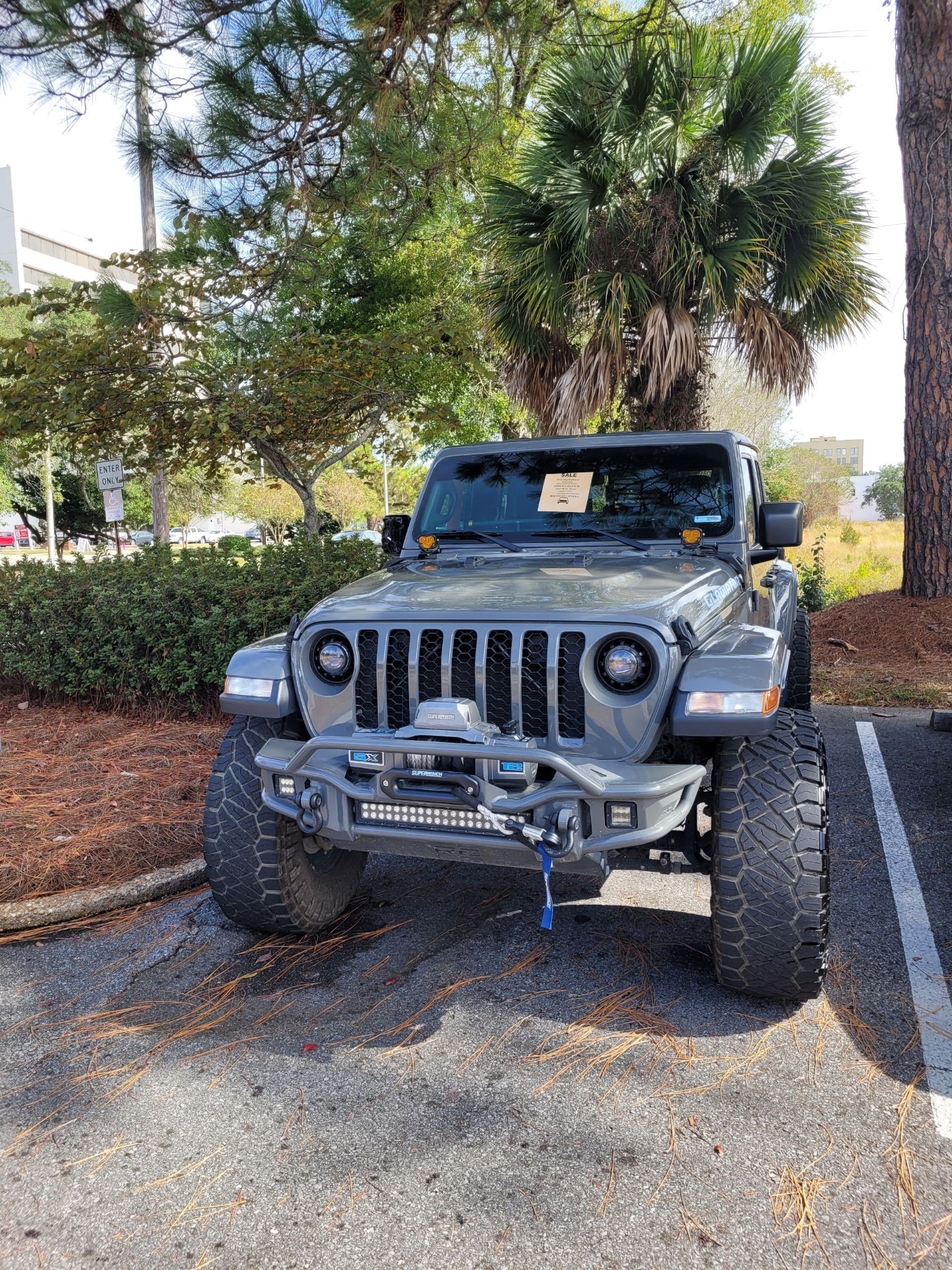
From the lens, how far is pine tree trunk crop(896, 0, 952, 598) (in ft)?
28.0

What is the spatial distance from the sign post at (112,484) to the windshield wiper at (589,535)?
21.9ft

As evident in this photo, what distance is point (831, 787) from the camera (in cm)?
532

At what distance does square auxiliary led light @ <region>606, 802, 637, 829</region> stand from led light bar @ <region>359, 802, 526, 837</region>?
0.25 metres

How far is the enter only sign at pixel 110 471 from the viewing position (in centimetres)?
980

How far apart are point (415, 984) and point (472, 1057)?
485mm

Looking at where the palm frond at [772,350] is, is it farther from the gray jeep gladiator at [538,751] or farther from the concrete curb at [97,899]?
the concrete curb at [97,899]

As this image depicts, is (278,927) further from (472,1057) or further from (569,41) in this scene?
(569,41)

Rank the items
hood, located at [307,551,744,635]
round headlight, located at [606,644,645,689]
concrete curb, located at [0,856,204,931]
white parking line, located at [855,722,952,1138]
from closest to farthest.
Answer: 1. white parking line, located at [855,722,952,1138]
2. round headlight, located at [606,644,645,689]
3. hood, located at [307,551,744,635]
4. concrete curb, located at [0,856,204,931]

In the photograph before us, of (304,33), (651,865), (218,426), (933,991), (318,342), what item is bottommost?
(933,991)

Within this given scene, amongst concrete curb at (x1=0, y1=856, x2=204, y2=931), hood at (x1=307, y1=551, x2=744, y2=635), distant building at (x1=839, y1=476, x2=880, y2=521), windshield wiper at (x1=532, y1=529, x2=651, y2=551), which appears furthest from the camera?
distant building at (x1=839, y1=476, x2=880, y2=521)

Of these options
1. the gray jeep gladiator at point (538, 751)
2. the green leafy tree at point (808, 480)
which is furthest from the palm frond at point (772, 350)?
the green leafy tree at point (808, 480)

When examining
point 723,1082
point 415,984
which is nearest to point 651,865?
point 723,1082

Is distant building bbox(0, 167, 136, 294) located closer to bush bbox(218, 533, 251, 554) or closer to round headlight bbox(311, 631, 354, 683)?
bush bbox(218, 533, 251, 554)

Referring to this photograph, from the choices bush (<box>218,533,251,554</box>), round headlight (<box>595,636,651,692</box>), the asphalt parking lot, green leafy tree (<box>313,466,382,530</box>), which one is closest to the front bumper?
round headlight (<box>595,636,651,692</box>)
